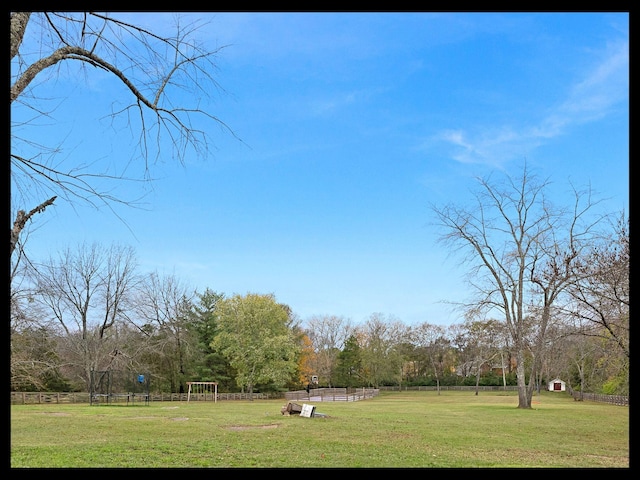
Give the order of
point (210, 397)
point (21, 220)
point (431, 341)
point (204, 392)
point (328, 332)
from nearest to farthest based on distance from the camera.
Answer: point (21, 220) < point (204, 392) < point (210, 397) < point (328, 332) < point (431, 341)

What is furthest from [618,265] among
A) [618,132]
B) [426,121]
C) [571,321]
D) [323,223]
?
[323,223]

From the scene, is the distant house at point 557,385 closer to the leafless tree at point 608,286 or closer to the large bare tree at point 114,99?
the leafless tree at point 608,286

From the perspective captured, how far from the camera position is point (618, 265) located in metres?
11.1

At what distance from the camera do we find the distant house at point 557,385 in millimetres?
52594

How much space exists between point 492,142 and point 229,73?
12.7 metres

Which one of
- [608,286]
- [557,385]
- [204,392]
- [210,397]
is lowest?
[557,385]

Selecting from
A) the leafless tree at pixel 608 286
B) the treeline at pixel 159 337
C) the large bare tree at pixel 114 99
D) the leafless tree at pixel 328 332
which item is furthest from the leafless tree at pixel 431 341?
the large bare tree at pixel 114 99

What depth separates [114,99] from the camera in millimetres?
4355

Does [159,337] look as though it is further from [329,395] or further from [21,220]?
[21,220]

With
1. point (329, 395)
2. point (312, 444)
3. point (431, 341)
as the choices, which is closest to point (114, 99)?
point (312, 444)

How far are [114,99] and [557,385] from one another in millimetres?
58133

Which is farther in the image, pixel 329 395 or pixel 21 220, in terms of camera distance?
pixel 329 395
